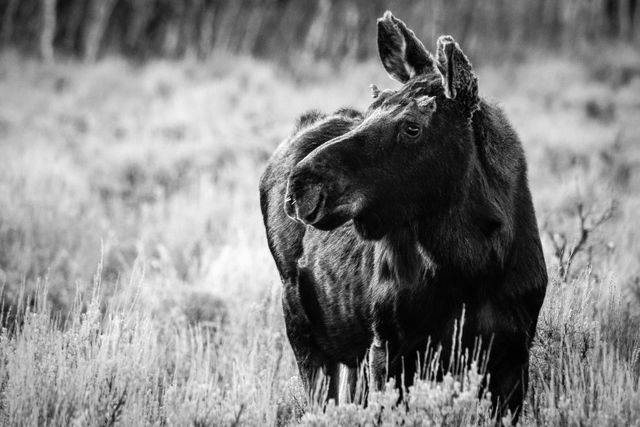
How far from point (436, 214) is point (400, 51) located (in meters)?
0.97

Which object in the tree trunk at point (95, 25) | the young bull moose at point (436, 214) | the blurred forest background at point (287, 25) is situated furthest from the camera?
the blurred forest background at point (287, 25)

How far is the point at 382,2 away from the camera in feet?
74.2

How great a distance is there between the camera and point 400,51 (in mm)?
3936

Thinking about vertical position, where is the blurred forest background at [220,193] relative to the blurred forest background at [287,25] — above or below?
below

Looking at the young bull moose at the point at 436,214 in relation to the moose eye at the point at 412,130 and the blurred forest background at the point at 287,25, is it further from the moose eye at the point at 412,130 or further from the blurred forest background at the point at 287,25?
the blurred forest background at the point at 287,25

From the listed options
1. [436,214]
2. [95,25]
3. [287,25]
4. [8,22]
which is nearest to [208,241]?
[436,214]

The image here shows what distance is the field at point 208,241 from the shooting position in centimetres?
363

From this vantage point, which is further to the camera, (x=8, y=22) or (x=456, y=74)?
(x=8, y=22)

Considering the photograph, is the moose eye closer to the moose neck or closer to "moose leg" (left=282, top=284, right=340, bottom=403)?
the moose neck

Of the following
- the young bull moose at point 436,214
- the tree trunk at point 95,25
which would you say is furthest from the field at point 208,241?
the tree trunk at point 95,25

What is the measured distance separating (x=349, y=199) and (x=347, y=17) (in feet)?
65.9

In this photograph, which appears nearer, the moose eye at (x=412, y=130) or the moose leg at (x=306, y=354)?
the moose eye at (x=412, y=130)

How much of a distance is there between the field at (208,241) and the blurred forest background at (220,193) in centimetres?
3

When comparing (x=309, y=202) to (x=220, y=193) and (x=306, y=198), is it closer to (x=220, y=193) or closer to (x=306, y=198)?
(x=306, y=198)
